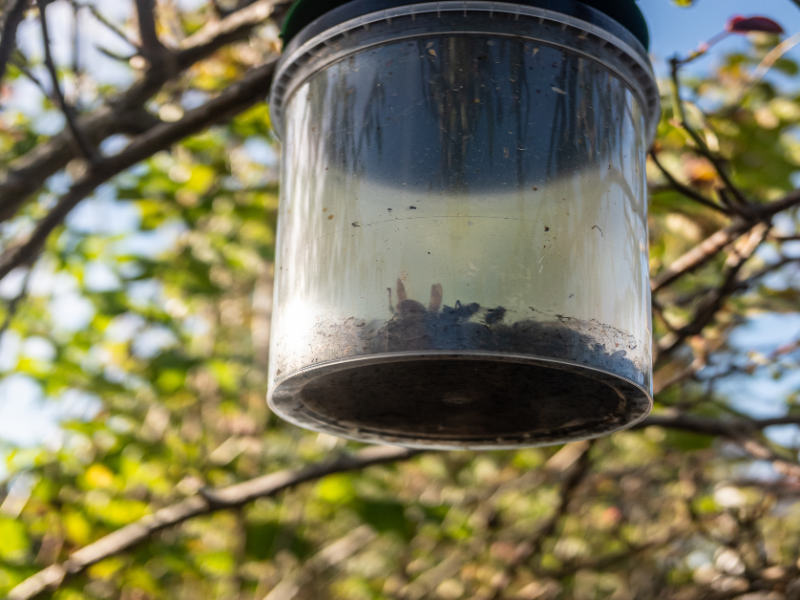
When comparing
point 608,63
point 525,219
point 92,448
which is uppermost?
point 608,63

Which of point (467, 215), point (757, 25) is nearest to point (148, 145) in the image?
point (467, 215)

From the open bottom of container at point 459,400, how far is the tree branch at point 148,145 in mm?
785

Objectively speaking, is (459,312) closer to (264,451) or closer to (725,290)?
(725,290)

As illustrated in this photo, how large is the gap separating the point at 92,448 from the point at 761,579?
7.50 feet

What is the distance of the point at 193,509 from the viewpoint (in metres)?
2.04

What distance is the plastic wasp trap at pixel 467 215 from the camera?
77 cm

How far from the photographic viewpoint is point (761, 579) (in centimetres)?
195

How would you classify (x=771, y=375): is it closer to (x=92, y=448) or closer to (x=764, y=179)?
(x=764, y=179)

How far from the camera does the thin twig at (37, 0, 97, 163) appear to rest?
1.17 meters

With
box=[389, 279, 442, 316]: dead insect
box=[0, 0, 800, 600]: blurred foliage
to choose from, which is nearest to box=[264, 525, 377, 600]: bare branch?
box=[0, 0, 800, 600]: blurred foliage

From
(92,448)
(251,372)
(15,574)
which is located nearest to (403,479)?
(251,372)

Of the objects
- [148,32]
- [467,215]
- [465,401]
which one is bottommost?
[465,401]

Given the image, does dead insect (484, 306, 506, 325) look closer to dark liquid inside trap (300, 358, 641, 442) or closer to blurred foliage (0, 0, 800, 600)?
dark liquid inside trap (300, 358, 641, 442)

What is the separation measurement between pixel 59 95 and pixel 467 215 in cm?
85
